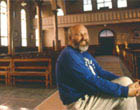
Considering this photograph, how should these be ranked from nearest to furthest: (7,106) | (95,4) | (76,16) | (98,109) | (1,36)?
(98,109) < (7,106) < (1,36) < (76,16) < (95,4)

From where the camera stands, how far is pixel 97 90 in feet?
3.66

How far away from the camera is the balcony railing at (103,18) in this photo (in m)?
13.0

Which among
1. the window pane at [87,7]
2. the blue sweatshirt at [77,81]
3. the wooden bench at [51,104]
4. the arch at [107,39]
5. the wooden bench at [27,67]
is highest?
the window pane at [87,7]

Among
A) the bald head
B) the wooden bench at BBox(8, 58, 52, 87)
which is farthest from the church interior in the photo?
the bald head

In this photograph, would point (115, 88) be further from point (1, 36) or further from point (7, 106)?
point (1, 36)

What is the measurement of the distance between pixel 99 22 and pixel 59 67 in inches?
523

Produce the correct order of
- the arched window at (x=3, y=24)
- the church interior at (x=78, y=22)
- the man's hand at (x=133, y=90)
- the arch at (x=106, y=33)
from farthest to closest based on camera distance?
the arch at (x=106, y=33) → the arched window at (x=3, y=24) → the church interior at (x=78, y=22) → the man's hand at (x=133, y=90)

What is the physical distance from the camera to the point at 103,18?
1365 centimetres

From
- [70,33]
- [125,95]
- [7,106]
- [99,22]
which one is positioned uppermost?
[99,22]

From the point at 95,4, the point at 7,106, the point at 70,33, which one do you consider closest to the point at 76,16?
the point at 95,4

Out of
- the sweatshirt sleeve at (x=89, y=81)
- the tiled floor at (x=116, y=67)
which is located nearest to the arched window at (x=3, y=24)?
the tiled floor at (x=116, y=67)

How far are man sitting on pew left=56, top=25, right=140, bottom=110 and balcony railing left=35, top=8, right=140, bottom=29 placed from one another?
43.0 feet

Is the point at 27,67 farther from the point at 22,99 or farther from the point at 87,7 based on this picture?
the point at 87,7

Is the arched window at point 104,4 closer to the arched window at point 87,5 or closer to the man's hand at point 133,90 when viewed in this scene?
the arched window at point 87,5
